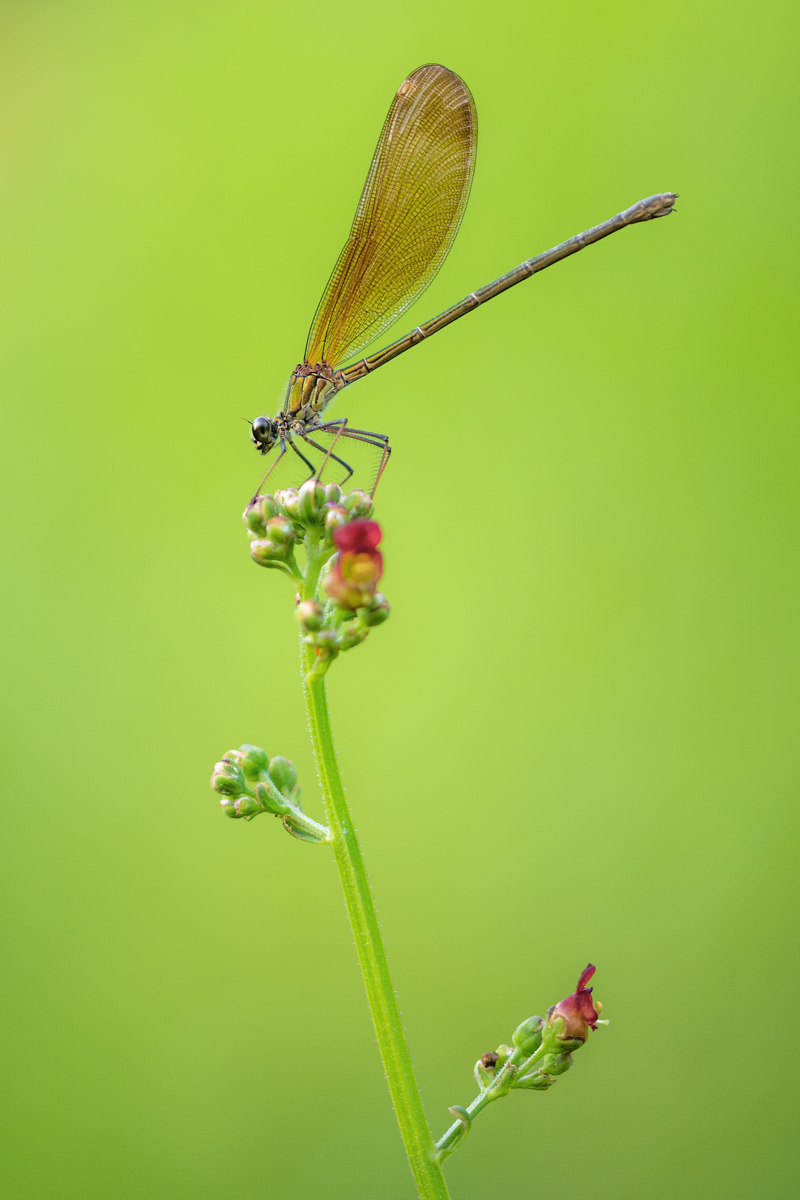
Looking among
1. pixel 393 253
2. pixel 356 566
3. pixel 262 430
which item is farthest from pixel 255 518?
pixel 393 253

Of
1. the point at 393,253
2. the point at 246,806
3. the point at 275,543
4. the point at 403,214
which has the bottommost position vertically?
the point at 246,806

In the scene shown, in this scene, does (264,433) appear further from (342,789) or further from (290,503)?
(342,789)

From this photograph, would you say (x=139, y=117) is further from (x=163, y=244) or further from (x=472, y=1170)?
(x=472, y=1170)

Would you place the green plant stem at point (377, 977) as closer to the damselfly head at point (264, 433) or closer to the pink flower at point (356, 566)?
the pink flower at point (356, 566)

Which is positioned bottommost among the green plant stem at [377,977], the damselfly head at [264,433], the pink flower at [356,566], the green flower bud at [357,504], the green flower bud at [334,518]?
the green plant stem at [377,977]

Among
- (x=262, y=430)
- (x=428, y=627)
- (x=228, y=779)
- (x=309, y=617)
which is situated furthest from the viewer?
(x=428, y=627)

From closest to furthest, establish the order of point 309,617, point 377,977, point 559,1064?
point 377,977
point 309,617
point 559,1064

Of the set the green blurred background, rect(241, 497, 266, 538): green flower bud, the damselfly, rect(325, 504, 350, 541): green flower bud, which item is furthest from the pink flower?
the green blurred background

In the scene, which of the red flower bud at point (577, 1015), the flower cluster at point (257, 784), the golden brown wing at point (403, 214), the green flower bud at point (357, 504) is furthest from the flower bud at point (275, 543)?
the golden brown wing at point (403, 214)
